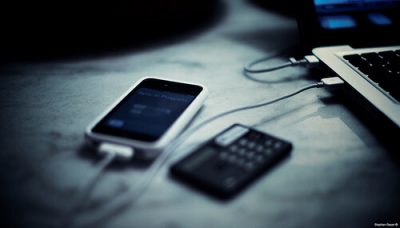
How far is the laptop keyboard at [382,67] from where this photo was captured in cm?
48

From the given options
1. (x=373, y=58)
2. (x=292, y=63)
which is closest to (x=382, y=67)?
(x=373, y=58)

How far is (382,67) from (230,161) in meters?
0.29

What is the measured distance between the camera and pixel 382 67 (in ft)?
1.72

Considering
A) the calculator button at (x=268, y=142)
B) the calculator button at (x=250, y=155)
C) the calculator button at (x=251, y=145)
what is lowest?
the calculator button at (x=268, y=142)

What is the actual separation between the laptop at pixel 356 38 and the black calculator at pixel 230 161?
0.53 ft

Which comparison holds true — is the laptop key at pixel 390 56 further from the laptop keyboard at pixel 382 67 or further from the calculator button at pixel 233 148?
the calculator button at pixel 233 148

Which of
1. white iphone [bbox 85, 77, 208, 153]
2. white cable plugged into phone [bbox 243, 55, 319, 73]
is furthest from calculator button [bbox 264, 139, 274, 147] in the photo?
white cable plugged into phone [bbox 243, 55, 319, 73]

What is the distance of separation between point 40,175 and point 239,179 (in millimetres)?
206

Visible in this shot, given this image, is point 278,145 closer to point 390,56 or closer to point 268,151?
point 268,151

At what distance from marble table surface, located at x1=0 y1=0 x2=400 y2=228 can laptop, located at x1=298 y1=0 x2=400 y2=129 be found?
0.05 meters

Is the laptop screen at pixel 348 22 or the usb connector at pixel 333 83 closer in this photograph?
the usb connector at pixel 333 83

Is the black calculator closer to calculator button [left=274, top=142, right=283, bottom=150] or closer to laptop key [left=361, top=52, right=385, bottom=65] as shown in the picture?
calculator button [left=274, top=142, right=283, bottom=150]

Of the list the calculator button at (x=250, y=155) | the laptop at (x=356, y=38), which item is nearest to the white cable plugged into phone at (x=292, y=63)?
the laptop at (x=356, y=38)

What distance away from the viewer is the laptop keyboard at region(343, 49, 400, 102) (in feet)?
1.59
